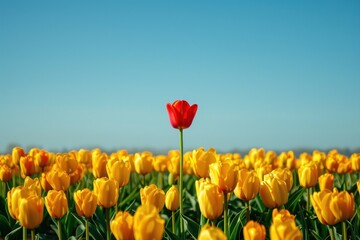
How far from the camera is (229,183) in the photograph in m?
3.94

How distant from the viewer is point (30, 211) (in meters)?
3.66

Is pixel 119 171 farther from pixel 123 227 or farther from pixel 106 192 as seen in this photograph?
pixel 123 227

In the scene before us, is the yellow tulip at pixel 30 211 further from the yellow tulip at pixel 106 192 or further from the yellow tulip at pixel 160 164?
the yellow tulip at pixel 160 164

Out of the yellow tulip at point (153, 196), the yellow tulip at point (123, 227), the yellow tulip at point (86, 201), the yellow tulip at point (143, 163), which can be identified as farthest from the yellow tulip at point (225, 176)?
the yellow tulip at point (143, 163)

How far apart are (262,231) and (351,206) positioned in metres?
1.43

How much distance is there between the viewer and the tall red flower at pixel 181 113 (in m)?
5.04

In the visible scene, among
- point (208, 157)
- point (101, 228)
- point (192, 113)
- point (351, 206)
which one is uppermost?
point (192, 113)

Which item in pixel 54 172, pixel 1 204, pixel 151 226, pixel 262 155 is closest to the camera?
pixel 151 226

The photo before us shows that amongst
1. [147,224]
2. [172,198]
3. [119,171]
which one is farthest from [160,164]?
[147,224]

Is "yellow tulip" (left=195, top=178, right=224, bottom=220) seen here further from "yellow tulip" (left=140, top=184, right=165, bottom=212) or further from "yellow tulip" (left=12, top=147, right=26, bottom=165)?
"yellow tulip" (left=12, top=147, right=26, bottom=165)

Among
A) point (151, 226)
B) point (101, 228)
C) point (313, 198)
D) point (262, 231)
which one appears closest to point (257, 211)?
point (101, 228)

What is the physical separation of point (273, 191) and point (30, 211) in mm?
2022

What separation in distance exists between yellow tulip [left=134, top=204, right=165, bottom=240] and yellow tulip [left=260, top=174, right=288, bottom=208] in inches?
75.2

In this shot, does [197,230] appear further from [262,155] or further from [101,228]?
[262,155]
